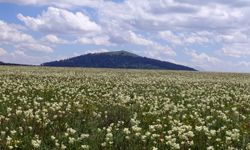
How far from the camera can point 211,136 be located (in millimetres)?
14281

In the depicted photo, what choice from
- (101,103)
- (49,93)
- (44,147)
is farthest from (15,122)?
(49,93)

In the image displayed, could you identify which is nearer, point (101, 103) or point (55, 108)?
point (55, 108)

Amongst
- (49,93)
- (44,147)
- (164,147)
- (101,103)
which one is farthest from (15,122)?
(49,93)

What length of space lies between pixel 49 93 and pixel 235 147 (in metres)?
14.3

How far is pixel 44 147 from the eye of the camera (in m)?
12.1

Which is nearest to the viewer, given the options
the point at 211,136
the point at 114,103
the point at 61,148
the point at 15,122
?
the point at 61,148

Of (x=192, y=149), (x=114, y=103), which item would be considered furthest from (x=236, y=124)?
(x=114, y=103)

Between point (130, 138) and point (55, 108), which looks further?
point (55, 108)

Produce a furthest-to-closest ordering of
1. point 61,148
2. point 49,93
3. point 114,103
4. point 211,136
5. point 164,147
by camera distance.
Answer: point 49,93 → point 114,103 → point 211,136 → point 164,147 → point 61,148

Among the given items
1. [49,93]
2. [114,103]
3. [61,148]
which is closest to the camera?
[61,148]

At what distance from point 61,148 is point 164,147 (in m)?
2.60

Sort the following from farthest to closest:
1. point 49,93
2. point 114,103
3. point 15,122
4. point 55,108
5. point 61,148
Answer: point 49,93, point 114,103, point 55,108, point 15,122, point 61,148

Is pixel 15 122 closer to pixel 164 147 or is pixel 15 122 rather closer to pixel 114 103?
pixel 164 147

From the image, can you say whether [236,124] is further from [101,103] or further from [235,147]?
[101,103]
